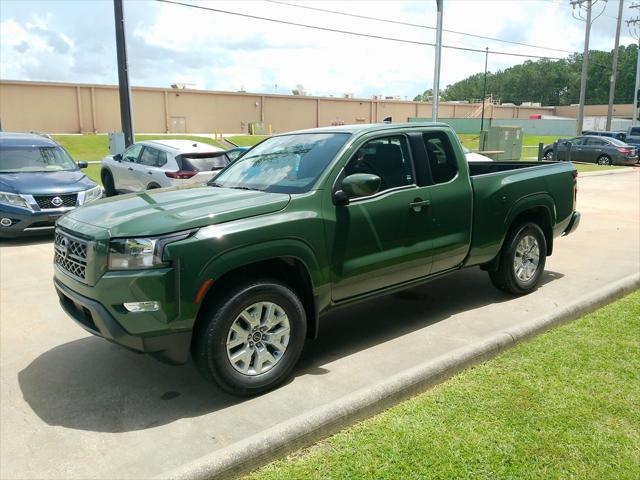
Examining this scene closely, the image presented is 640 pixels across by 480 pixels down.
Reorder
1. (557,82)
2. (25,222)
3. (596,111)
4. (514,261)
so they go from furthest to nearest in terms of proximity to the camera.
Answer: (557,82), (596,111), (25,222), (514,261)

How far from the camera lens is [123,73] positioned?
1578 centimetres

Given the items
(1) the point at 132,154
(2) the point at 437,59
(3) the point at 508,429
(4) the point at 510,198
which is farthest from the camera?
(2) the point at 437,59

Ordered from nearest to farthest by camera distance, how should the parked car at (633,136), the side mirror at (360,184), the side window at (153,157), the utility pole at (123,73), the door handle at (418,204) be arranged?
the side mirror at (360,184) → the door handle at (418,204) → the side window at (153,157) → the utility pole at (123,73) → the parked car at (633,136)

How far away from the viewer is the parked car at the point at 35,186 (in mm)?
9156

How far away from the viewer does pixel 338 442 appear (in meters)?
3.27

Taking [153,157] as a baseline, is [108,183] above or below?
below

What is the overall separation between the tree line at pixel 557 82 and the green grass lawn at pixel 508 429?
12606 cm

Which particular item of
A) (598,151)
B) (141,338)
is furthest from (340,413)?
(598,151)

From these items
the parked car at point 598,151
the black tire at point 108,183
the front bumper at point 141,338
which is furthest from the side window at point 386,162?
the parked car at point 598,151

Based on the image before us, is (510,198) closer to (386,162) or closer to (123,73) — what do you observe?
(386,162)

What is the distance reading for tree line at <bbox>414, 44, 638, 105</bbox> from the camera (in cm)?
12072

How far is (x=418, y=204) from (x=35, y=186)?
720cm

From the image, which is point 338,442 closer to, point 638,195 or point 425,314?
point 425,314

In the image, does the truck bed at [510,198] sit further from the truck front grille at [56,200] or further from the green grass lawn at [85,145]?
the green grass lawn at [85,145]
